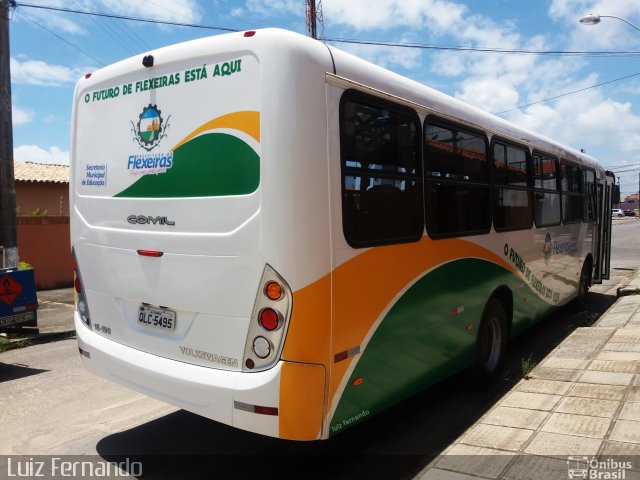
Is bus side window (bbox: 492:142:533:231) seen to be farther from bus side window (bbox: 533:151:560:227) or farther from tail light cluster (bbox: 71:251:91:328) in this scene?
tail light cluster (bbox: 71:251:91:328)

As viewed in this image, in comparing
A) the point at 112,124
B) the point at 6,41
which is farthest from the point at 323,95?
the point at 6,41

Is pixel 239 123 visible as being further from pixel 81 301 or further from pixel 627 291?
pixel 627 291

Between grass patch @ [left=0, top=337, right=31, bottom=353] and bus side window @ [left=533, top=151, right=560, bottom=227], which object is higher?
bus side window @ [left=533, top=151, right=560, bottom=227]

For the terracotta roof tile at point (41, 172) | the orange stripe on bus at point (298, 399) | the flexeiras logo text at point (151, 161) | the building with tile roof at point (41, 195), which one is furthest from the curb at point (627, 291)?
the terracotta roof tile at point (41, 172)

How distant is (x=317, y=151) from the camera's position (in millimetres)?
3094

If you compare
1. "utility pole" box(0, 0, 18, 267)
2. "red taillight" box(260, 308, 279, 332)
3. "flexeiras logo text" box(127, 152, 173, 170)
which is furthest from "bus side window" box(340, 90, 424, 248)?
"utility pole" box(0, 0, 18, 267)

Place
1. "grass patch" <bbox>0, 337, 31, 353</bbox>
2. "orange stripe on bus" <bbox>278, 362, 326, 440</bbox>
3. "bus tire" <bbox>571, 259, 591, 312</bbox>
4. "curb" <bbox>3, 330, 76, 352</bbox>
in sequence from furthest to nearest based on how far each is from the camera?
1. "bus tire" <bbox>571, 259, 591, 312</bbox>
2. "curb" <bbox>3, 330, 76, 352</bbox>
3. "grass patch" <bbox>0, 337, 31, 353</bbox>
4. "orange stripe on bus" <bbox>278, 362, 326, 440</bbox>

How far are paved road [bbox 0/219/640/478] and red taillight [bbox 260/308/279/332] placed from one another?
1.34 metres

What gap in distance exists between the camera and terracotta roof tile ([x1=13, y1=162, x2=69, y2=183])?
1752 centimetres

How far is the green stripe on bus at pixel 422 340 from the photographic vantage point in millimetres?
3477

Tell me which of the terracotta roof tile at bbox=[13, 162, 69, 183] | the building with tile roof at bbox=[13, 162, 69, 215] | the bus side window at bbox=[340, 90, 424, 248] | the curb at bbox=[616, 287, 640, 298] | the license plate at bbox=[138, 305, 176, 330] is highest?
the terracotta roof tile at bbox=[13, 162, 69, 183]

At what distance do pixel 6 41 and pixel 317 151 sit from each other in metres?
8.63

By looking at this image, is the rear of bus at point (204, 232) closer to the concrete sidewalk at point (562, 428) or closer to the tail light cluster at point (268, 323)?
the tail light cluster at point (268, 323)

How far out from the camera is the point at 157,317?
11.9 feet
